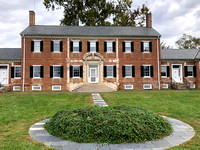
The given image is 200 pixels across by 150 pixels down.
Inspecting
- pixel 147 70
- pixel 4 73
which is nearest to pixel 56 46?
pixel 4 73

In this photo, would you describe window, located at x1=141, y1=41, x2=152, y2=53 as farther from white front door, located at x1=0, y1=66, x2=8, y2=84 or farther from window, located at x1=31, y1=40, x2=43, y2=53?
white front door, located at x1=0, y1=66, x2=8, y2=84

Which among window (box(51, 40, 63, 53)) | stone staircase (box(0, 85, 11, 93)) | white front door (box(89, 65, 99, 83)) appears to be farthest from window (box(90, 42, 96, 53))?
stone staircase (box(0, 85, 11, 93))

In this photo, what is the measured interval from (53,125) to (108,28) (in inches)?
712

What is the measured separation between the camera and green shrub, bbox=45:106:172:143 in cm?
353

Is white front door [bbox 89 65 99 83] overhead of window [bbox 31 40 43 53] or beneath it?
beneath

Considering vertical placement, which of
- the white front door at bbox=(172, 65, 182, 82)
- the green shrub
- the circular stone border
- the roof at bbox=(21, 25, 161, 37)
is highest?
the roof at bbox=(21, 25, 161, 37)

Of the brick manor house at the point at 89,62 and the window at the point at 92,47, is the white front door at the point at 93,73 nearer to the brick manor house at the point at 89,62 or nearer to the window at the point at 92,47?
the brick manor house at the point at 89,62

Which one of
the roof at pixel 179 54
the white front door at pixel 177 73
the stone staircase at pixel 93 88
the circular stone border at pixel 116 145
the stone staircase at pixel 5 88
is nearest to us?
the circular stone border at pixel 116 145

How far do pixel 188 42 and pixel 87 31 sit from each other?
101ft

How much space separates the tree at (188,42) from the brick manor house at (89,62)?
2142 cm

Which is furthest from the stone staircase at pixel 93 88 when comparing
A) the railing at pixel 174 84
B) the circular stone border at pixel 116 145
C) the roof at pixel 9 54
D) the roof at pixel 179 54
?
the circular stone border at pixel 116 145

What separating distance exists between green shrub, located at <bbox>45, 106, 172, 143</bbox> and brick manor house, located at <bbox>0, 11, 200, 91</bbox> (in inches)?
510

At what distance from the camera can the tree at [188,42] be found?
122 ft

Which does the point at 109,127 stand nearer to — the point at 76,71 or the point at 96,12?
the point at 76,71
